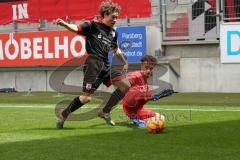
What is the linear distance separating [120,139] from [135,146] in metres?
0.79

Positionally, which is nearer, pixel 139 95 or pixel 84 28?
pixel 84 28

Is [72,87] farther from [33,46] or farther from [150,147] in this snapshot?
[150,147]

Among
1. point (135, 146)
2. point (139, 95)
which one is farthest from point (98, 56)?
point (135, 146)

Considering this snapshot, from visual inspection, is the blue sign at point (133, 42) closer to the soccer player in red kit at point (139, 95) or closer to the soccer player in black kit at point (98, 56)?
the soccer player in red kit at point (139, 95)

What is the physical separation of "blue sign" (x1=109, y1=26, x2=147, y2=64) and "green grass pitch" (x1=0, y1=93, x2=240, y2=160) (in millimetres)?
11300

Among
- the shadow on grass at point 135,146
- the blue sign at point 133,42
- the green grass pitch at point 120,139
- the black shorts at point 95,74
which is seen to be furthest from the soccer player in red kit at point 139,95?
the blue sign at point 133,42

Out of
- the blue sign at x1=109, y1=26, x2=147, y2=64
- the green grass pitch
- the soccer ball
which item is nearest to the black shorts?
the green grass pitch

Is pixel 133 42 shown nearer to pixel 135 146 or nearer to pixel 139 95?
pixel 139 95

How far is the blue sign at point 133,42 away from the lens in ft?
78.6

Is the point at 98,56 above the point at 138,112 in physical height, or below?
above

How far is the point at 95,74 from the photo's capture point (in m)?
10.4

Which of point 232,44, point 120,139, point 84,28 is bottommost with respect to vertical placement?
point 120,139

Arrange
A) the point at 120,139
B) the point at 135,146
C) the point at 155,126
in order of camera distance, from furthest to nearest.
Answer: the point at 155,126, the point at 120,139, the point at 135,146

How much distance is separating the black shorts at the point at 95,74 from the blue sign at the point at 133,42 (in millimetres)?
13148
